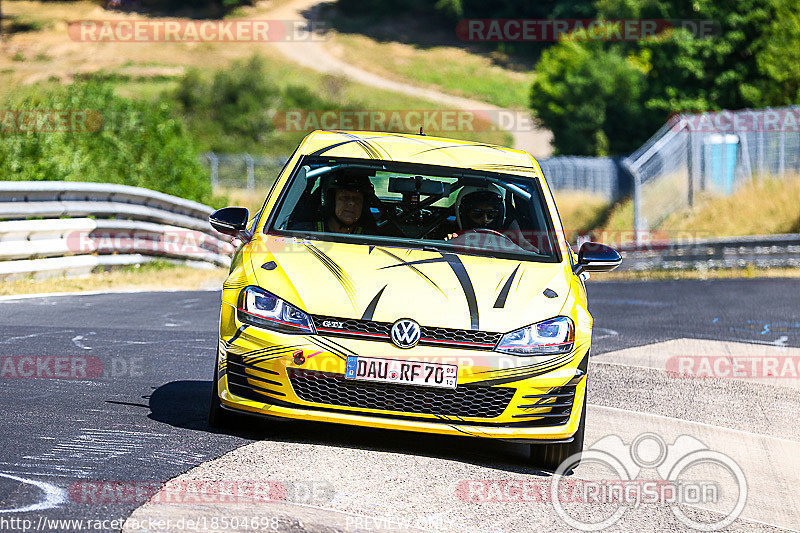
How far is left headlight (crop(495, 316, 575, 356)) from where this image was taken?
237 inches

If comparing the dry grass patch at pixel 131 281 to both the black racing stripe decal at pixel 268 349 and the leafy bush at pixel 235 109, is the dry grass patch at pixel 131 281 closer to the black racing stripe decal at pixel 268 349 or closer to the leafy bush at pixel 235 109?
the black racing stripe decal at pixel 268 349

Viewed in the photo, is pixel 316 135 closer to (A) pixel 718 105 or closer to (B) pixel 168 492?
(B) pixel 168 492

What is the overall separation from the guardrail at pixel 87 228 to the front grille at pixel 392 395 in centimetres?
808

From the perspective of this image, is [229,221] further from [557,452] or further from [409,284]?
[557,452]

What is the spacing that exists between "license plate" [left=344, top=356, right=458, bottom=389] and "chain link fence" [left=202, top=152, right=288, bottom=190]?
2899 cm

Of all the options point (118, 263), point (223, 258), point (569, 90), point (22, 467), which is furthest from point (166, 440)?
point (569, 90)

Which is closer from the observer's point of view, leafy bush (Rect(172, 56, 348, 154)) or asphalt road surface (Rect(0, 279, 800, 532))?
asphalt road surface (Rect(0, 279, 800, 532))

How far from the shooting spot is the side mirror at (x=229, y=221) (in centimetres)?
706

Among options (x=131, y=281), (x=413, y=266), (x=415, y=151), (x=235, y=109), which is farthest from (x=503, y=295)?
(x=235, y=109)

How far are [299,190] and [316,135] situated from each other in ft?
1.80

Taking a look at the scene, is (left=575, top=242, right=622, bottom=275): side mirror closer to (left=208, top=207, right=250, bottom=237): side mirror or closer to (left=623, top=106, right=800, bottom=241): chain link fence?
(left=208, top=207, right=250, bottom=237): side mirror

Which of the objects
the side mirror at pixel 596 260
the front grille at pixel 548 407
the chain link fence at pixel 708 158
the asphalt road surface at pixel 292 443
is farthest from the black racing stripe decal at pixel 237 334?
the chain link fence at pixel 708 158

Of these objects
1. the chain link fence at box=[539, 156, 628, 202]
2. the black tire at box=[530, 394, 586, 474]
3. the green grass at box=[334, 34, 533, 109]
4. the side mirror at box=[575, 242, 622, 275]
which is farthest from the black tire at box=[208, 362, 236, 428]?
the green grass at box=[334, 34, 533, 109]

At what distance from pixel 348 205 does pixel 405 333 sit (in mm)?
1622
